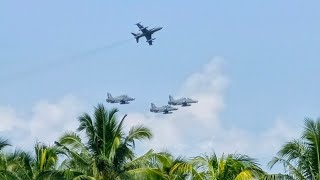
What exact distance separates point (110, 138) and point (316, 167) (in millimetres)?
8627

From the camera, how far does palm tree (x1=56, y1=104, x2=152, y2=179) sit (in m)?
31.9

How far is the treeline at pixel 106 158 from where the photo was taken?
29625 millimetres

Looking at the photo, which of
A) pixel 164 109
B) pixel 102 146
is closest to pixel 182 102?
pixel 164 109

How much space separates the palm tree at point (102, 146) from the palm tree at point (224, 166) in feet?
14.9

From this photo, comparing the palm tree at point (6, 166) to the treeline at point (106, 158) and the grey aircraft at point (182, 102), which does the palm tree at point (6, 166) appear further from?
the grey aircraft at point (182, 102)

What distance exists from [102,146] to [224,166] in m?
6.88

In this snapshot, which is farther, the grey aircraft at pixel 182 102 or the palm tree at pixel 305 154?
the grey aircraft at pixel 182 102

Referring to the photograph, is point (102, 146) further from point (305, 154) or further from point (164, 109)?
point (164, 109)

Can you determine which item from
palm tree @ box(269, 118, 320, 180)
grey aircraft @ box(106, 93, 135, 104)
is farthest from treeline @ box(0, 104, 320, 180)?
grey aircraft @ box(106, 93, 135, 104)

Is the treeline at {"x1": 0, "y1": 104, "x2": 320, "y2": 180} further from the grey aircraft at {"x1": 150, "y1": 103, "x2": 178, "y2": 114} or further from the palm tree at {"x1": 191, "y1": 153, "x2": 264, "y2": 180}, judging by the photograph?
the grey aircraft at {"x1": 150, "y1": 103, "x2": 178, "y2": 114}

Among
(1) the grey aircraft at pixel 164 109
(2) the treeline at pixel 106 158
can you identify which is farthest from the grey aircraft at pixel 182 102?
(2) the treeline at pixel 106 158

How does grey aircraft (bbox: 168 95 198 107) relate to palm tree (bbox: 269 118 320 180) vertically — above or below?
above

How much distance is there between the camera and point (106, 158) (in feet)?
105

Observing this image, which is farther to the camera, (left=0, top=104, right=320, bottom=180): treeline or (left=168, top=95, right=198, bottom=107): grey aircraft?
(left=168, top=95, right=198, bottom=107): grey aircraft
